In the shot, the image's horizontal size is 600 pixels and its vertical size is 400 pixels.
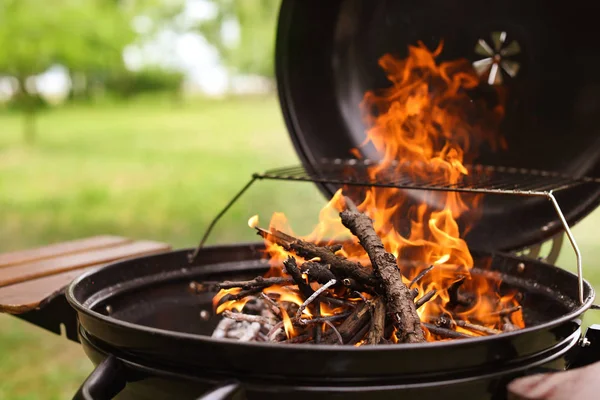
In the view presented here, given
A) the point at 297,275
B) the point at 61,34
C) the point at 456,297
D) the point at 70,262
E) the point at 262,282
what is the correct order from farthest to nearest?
the point at 61,34 < the point at 70,262 < the point at 456,297 < the point at 262,282 < the point at 297,275

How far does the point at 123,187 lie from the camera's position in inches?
265

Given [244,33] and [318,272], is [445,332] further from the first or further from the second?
[244,33]

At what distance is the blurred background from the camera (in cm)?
522

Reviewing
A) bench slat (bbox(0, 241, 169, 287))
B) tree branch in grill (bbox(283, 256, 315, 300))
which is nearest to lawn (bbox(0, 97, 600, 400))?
bench slat (bbox(0, 241, 169, 287))

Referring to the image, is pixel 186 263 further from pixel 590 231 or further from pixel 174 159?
pixel 174 159

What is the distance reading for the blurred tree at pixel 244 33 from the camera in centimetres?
706

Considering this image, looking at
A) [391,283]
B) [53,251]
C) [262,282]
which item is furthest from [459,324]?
[53,251]

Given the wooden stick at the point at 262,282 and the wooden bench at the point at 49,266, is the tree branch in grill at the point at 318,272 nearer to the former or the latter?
the wooden stick at the point at 262,282

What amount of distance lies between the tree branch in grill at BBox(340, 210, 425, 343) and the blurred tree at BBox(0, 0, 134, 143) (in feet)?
17.2

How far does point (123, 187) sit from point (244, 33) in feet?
8.00

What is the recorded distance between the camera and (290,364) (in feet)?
3.20

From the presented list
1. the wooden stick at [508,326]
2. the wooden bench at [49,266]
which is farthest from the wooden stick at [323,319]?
the wooden bench at [49,266]

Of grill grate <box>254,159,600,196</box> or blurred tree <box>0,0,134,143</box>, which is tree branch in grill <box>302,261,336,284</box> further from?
blurred tree <box>0,0,134,143</box>

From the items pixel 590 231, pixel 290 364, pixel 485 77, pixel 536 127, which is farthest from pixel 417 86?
pixel 590 231
